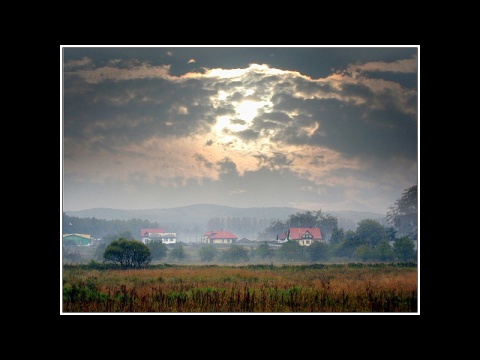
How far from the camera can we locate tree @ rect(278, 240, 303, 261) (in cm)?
1106

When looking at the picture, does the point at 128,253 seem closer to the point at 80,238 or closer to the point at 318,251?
the point at 80,238

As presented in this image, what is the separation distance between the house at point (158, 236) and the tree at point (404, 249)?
4101mm

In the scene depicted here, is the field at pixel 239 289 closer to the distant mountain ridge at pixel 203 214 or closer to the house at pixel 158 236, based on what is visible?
the house at pixel 158 236

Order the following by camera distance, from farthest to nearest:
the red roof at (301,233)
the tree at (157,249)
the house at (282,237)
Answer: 1. the house at (282,237)
2. the red roof at (301,233)
3. the tree at (157,249)

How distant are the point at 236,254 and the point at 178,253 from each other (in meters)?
1.09

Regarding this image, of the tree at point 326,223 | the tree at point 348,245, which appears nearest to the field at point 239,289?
the tree at point 348,245

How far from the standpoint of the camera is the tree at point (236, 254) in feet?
36.1

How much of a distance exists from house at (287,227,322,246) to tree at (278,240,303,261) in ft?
0.28

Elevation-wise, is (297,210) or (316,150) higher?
(316,150)

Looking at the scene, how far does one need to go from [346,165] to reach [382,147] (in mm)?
716

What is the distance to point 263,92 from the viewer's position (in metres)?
10.6

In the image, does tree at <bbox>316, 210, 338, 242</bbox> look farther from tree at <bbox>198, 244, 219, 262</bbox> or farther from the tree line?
tree at <bbox>198, 244, 219, 262</bbox>
